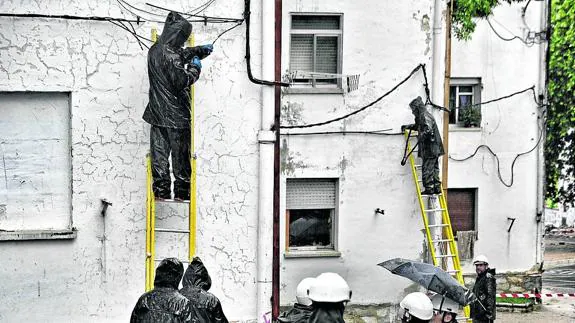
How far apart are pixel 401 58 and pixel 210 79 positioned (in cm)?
341

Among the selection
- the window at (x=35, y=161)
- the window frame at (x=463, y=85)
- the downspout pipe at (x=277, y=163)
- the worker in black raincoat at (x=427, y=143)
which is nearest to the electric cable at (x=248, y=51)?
the downspout pipe at (x=277, y=163)

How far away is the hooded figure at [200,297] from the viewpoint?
9565 mm

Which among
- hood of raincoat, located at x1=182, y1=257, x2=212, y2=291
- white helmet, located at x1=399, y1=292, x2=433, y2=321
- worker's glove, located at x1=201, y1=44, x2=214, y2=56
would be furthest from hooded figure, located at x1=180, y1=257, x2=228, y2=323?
worker's glove, located at x1=201, y1=44, x2=214, y2=56

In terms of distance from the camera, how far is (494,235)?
22844mm

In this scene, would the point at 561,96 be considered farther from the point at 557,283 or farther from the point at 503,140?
the point at 503,140

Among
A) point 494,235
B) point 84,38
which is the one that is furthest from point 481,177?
point 84,38

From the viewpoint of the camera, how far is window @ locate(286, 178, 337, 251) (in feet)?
54.9

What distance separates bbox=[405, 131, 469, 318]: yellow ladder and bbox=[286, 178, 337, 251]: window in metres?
1.36

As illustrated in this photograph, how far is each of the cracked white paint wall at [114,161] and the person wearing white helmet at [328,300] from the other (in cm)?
716

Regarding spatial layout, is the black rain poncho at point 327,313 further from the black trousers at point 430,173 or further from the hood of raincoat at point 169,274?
the black trousers at point 430,173

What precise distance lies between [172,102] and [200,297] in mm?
4995

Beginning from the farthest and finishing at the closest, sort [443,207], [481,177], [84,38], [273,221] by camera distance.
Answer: [481,177] < [443,207] < [273,221] < [84,38]

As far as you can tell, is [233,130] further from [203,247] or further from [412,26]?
[412,26]

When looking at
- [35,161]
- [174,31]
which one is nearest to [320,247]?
[174,31]
